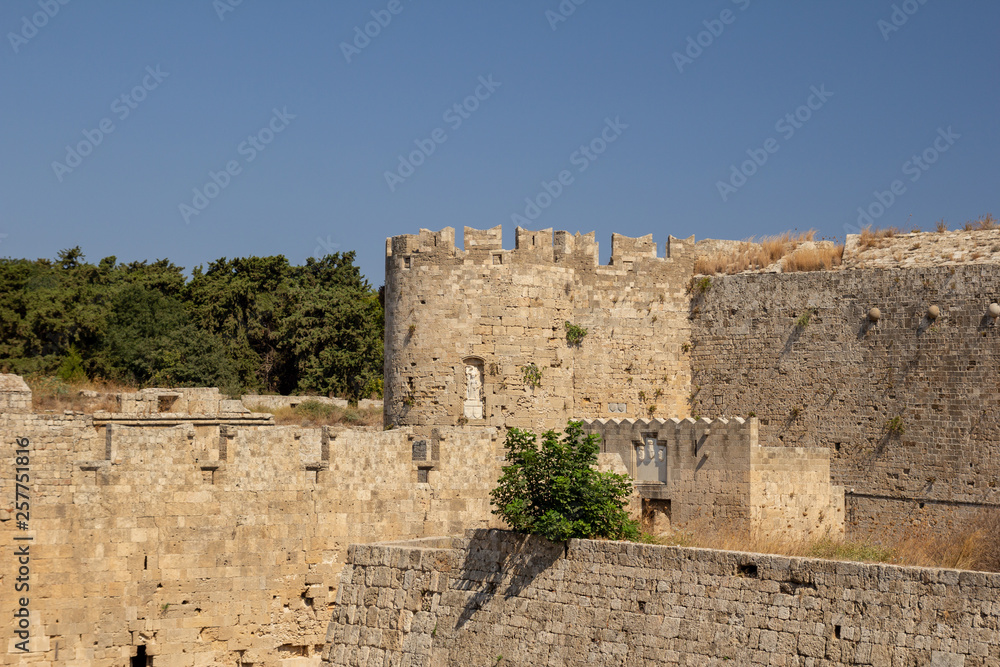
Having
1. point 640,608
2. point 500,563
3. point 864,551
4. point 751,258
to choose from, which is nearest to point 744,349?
point 751,258

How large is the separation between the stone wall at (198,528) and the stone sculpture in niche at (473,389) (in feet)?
14.4

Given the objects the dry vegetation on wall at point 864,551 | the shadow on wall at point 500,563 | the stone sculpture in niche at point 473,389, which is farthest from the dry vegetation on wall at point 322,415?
→ the shadow on wall at point 500,563

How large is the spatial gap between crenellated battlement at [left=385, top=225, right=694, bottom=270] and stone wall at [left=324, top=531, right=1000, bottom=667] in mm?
7547

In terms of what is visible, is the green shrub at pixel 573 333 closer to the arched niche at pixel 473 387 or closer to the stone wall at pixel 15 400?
the arched niche at pixel 473 387

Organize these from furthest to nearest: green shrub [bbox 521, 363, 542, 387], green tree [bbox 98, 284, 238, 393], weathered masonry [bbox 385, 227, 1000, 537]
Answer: green tree [bbox 98, 284, 238, 393] → green shrub [bbox 521, 363, 542, 387] → weathered masonry [bbox 385, 227, 1000, 537]

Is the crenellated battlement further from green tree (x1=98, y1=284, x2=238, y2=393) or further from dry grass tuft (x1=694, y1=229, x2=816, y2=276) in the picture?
green tree (x1=98, y1=284, x2=238, y2=393)

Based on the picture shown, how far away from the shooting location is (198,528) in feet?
52.6

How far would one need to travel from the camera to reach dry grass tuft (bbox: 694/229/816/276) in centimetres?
2392

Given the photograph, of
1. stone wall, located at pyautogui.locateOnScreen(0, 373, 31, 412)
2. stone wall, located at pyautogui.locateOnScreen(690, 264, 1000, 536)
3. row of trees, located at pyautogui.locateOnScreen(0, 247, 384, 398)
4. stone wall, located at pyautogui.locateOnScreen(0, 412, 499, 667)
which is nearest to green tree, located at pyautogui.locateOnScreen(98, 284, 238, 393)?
row of trees, located at pyautogui.locateOnScreen(0, 247, 384, 398)

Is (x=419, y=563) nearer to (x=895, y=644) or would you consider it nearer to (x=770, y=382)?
(x=895, y=644)

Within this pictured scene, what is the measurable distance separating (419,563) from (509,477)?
1.41 meters

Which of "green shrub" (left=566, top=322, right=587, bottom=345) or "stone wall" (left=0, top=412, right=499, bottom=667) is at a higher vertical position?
"green shrub" (left=566, top=322, right=587, bottom=345)

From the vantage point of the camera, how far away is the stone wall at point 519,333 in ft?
Answer: 72.5

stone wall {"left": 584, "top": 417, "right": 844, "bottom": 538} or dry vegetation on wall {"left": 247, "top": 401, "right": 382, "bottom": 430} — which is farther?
dry vegetation on wall {"left": 247, "top": 401, "right": 382, "bottom": 430}
